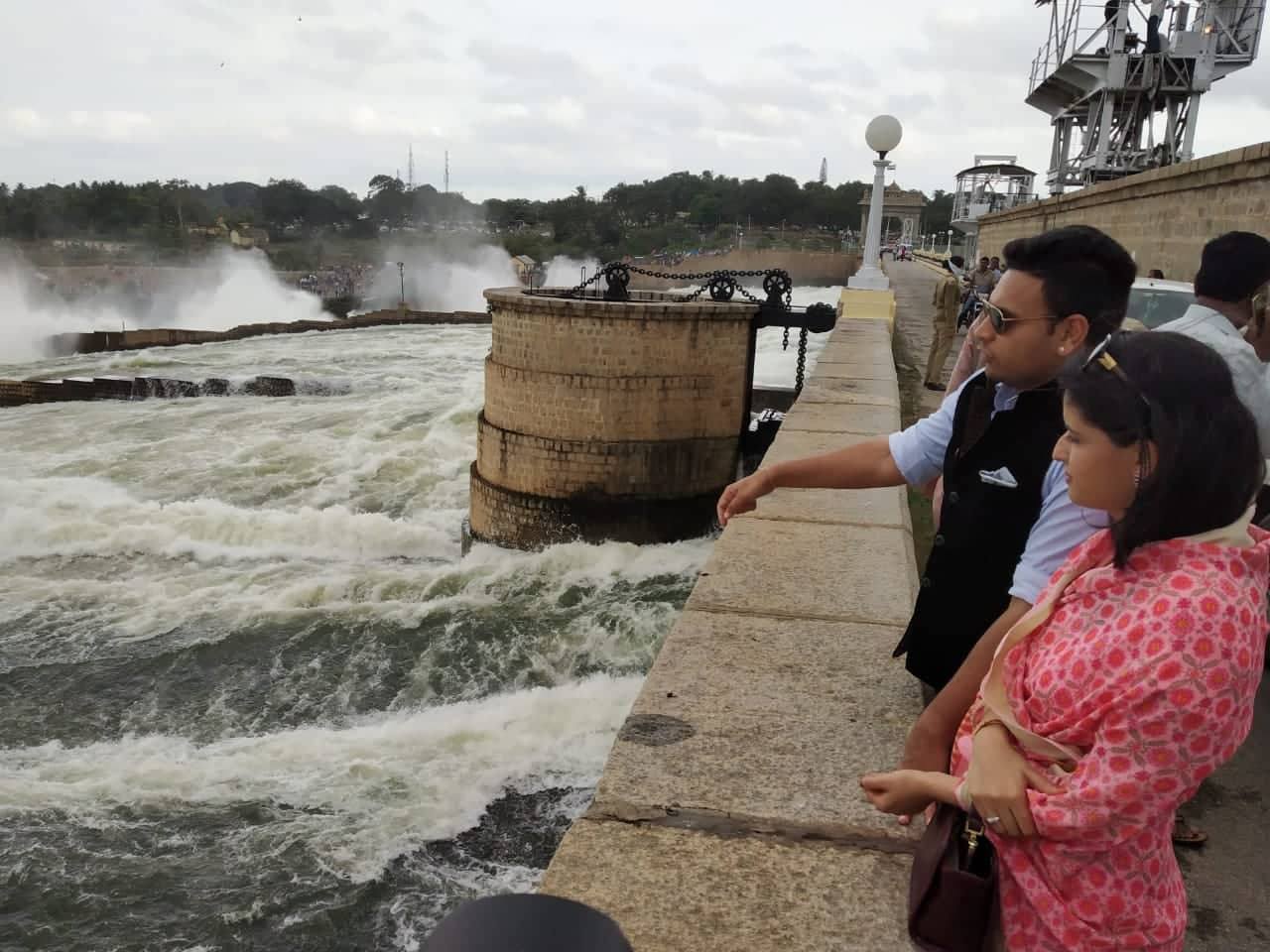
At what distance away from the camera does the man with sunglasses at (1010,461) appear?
1.82m

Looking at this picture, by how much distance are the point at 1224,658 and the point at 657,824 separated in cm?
138

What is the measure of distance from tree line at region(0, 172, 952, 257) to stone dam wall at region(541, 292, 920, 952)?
8456cm

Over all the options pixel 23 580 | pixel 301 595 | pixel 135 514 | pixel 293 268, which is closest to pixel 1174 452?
pixel 301 595

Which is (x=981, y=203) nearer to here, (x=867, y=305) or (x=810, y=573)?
(x=867, y=305)

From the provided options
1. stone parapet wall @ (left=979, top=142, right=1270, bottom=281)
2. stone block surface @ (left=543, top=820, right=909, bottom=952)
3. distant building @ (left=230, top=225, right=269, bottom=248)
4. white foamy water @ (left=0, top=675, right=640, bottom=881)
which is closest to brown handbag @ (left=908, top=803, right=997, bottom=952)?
stone block surface @ (left=543, top=820, right=909, bottom=952)

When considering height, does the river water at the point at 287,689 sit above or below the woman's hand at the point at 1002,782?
below

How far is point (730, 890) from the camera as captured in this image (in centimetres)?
199

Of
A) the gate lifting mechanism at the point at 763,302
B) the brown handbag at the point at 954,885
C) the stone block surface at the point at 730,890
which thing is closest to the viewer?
the brown handbag at the point at 954,885

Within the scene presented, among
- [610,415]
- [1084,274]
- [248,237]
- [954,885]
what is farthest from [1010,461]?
[248,237]

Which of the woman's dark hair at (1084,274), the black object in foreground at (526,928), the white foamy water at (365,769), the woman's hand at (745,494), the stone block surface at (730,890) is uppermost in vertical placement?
the woman's dark hair at (1084,274)

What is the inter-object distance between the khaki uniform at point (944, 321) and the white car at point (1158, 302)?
3.78 metres

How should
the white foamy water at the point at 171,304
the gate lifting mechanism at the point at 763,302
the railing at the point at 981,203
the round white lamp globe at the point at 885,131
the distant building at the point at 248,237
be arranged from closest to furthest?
the gate lifting mechanism at the point at 763,302, the round white lamp globe at the point at 885,131, the railing at the point at 981,203, the white foamy water at the point at 171,304, the distant building at the point at 248,237

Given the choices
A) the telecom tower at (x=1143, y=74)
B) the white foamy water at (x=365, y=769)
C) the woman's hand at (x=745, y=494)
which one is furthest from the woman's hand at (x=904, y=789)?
the telecom tower at (x=1143, y=74)

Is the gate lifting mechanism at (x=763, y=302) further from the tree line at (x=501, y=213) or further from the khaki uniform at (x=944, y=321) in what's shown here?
the tree line at (x=501, y=213)
